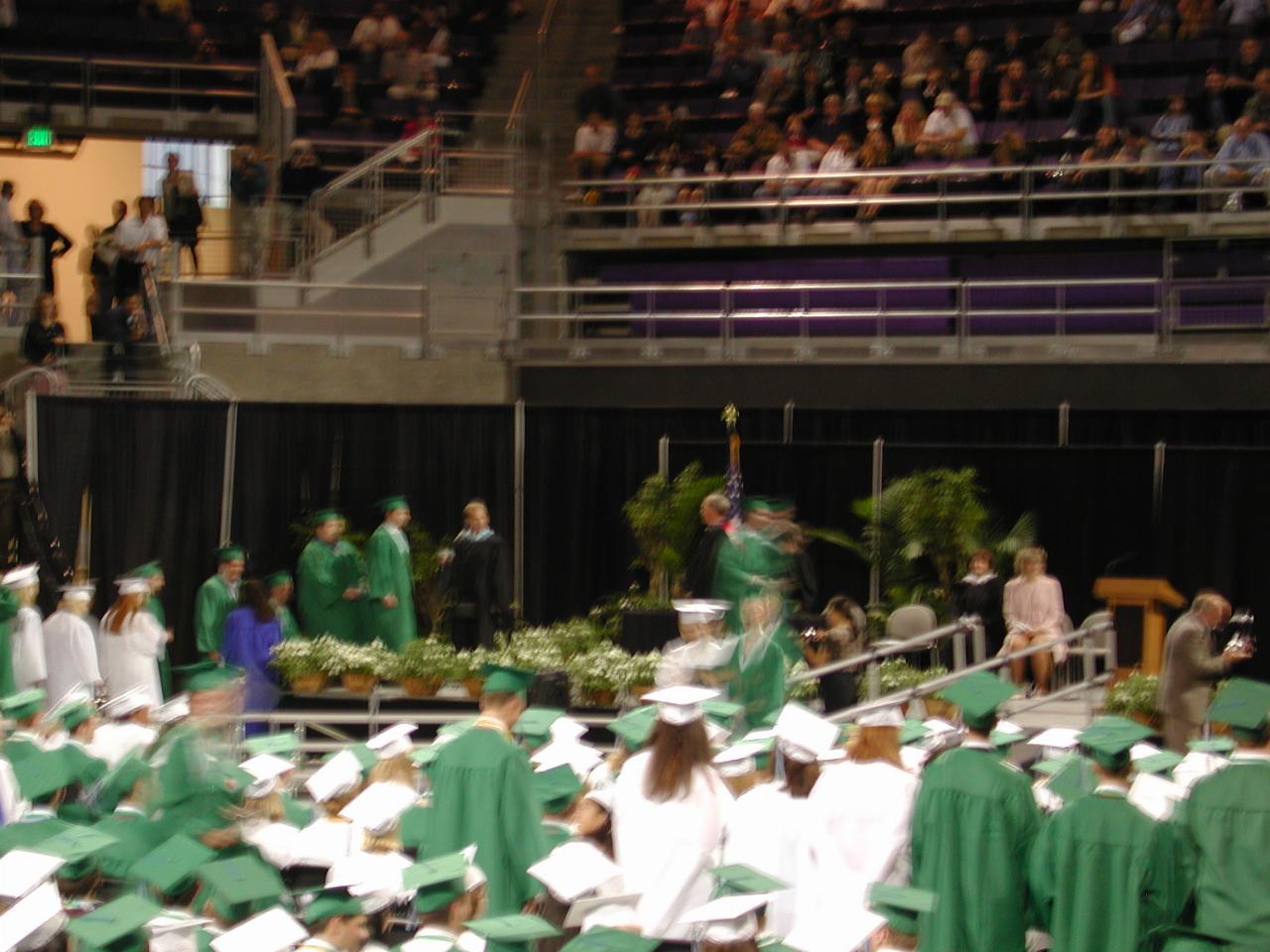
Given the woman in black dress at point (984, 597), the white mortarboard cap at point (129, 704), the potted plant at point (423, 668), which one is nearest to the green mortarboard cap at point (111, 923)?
the white mortarboard cap at point (129, 704)

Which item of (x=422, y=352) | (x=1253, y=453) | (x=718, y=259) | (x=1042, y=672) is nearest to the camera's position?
(x=1042, y=672)

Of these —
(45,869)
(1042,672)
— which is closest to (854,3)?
(1042,672)

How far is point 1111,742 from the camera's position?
6918 millimetres

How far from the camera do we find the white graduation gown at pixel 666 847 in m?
6.71

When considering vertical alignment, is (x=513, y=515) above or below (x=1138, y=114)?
below

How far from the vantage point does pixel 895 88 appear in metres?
20.4

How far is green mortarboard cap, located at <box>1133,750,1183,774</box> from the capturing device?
8.32 metres

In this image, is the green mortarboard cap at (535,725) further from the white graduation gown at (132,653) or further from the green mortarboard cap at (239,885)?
the white graduation gown at (132,653)

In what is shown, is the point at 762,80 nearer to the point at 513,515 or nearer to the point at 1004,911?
the point at 513,515

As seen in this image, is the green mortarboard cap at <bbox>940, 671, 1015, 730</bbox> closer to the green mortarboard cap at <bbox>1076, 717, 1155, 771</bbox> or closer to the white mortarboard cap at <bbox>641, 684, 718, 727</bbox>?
the green mortarboard cap at <bbox>1076, 717, 1155, 771</bbox>

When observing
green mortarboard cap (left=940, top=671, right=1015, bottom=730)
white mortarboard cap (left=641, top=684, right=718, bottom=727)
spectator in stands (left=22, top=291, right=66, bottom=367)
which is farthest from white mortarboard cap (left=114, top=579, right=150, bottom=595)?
green mortarboard cap (left=940, top=671, right=1015, bottom=730)

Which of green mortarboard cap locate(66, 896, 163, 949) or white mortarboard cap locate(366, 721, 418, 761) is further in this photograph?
white mortarboard cap locate(366, 721, 418, 761)

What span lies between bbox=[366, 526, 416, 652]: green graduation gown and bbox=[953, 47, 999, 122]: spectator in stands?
770 cm

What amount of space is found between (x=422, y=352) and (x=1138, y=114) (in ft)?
24.1
